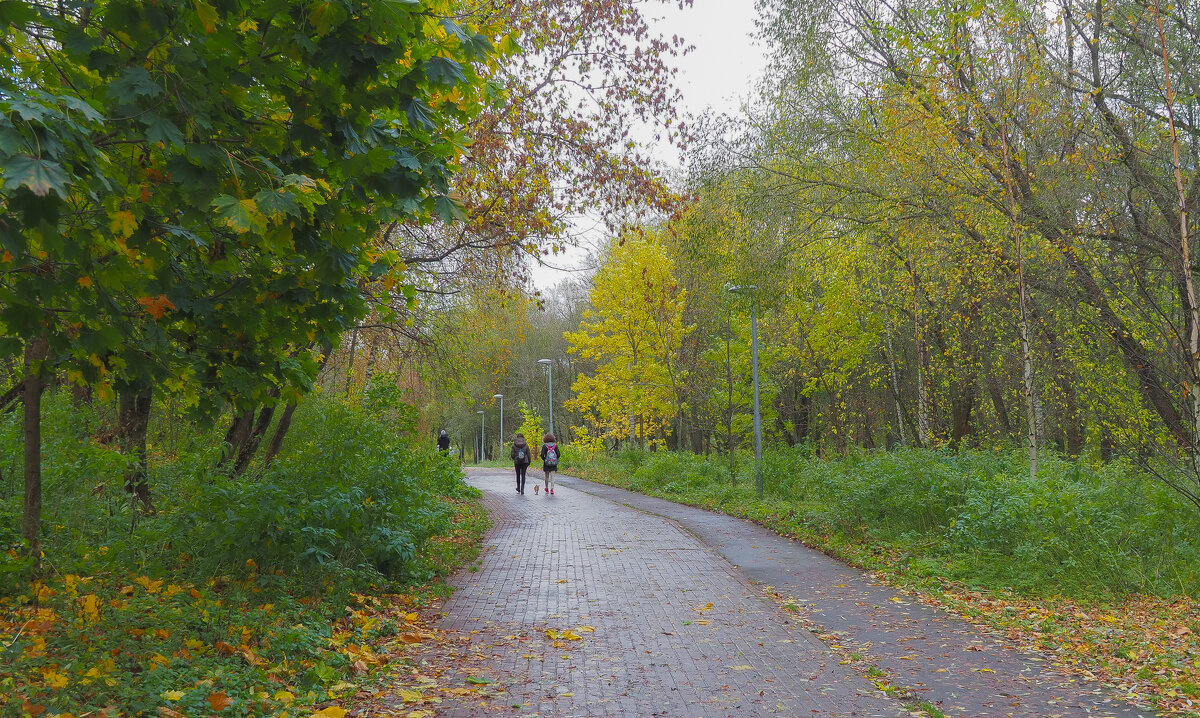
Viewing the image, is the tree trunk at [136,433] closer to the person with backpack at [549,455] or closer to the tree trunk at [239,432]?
the tree trunk at [239,432]

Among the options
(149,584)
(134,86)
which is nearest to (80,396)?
(149,584)

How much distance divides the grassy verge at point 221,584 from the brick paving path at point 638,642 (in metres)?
0.85

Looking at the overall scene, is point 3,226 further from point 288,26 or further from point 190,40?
point 288,26

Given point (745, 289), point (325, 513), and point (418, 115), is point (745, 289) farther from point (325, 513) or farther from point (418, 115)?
point (418, 115)

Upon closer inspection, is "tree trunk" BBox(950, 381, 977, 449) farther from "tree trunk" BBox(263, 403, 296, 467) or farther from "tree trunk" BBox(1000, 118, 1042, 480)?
"tree trunk" BBox(263, 403, 296, 467)

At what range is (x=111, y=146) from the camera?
4207mm

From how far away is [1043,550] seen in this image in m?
9.18

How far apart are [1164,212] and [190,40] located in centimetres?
1309

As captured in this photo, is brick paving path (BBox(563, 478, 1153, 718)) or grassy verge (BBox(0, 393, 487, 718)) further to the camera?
brick paving path (BBox(563, 478, 1153, 718))

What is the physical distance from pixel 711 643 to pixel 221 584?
4.08 meters

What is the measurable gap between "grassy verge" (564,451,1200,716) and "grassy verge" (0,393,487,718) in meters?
5.44

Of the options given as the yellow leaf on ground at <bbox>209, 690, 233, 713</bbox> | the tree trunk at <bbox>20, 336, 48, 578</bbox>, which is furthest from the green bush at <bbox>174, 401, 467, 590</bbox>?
the yellow leaf on ground at <bbox>209, 690, 233, 713</bbox>

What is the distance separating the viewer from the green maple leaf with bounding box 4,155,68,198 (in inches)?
100

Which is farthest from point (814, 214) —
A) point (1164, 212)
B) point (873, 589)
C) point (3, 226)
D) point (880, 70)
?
point (3, 226)
